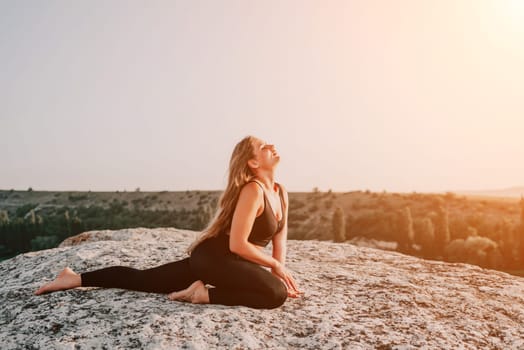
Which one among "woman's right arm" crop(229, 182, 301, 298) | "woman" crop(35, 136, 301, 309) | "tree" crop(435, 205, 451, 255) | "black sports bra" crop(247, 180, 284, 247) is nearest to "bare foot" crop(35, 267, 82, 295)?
"woman" crop(35, 136, 301, 309)

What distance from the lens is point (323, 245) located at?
404 inches

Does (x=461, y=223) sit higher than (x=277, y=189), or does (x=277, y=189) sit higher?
(x=277, y=189)

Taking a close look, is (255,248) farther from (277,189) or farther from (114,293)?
(114,293)

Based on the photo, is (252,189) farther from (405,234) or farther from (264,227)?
(405,234)

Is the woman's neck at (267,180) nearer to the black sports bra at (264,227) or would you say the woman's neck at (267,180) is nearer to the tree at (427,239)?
the black sports bra at (264,227)

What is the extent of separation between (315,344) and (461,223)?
6951 centimetres

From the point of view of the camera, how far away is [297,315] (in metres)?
5.53

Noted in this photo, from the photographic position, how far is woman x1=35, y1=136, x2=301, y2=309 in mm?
5758

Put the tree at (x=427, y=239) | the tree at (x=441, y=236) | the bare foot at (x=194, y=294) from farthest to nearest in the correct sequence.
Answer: the tree at (x=427, y=239) → the tree at (x=441, y=236) → the bare foot at (x=194, y=294)

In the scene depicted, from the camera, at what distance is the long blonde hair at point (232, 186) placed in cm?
606

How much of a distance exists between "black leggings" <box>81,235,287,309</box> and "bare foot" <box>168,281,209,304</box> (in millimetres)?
78

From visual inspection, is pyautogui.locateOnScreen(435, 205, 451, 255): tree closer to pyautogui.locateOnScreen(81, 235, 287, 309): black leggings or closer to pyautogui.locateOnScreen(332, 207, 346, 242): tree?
pyautogui.locateOnScreen(332, 207, 346, 242): tree

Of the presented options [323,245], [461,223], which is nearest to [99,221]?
[461,223]

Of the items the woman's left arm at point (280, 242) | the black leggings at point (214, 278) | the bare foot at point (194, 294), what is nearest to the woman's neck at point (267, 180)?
the woman's left arm at point (280, 242)
